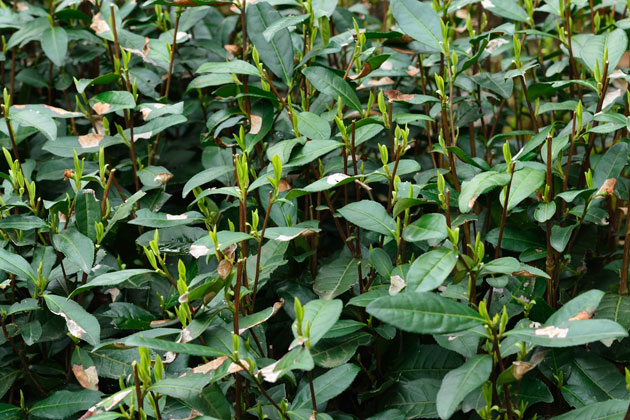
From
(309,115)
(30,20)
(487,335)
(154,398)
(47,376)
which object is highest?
(30,20)

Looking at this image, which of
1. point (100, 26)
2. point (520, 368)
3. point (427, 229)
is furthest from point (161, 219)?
point (520, 368)

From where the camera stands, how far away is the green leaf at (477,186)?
1.25m

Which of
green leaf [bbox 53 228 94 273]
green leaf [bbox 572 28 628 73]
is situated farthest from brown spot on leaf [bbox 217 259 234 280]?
green leaf [bbox 572 28 628 73]

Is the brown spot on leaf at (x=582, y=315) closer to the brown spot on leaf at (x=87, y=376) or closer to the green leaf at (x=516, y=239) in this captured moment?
the green leaf at (x=516, y=239)

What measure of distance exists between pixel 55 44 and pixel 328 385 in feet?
4.31

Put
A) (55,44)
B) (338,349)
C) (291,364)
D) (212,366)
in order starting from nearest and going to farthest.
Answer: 1. (291,364)
2. (212,366)
3. (338,349)
4. (55,44)

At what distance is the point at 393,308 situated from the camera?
109cm

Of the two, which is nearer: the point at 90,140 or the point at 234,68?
the point at 234,68

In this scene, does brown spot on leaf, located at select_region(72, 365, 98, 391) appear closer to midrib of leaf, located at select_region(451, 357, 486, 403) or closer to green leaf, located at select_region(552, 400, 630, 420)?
midrib of leaf, located at select_region(451, 357, 486, 403)

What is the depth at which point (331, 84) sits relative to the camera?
1.64m

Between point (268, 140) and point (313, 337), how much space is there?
852mm

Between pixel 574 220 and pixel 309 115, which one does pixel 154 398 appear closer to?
pixel 309 115

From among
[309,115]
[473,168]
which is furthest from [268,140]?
[473,168]

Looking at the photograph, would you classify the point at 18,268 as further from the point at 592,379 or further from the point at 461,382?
the point at 592,379
